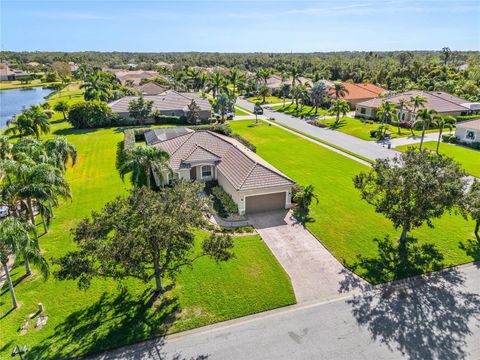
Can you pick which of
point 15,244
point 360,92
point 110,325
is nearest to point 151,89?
point 360,92

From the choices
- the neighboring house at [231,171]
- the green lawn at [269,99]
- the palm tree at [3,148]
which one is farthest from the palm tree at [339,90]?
the palm tree at [3,148]

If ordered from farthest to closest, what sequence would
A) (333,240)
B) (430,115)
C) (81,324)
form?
1. (430,115)
2. (333,240)
3. (81,324)

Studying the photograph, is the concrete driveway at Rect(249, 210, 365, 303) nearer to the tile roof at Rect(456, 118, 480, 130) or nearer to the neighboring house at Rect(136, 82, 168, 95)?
the tile roof at Rect(456, 118, 480, 130)

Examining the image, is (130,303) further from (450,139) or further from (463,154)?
(450,139)

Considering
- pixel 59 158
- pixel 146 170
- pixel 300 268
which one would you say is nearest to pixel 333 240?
pixel 300 268

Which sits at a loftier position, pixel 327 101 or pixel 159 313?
pixel 327 101

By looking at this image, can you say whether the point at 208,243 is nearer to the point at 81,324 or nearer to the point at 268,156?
the point at 81,324
